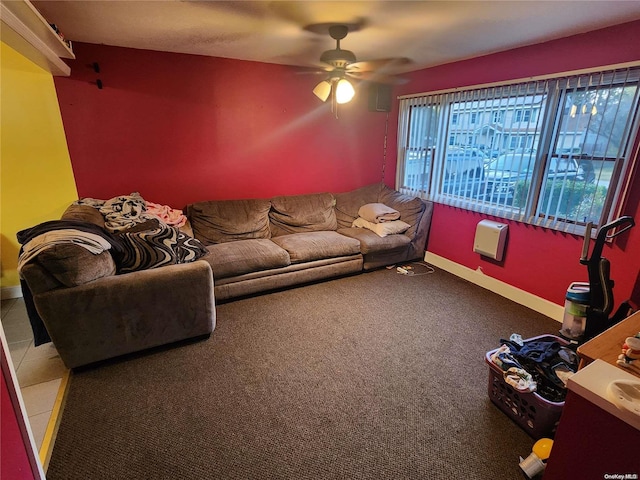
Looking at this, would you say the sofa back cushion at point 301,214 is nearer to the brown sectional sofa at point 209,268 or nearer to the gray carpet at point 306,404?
the brown sectional sofa at point 209,268

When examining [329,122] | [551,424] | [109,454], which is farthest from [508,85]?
[109,454]

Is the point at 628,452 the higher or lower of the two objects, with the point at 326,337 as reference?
higher

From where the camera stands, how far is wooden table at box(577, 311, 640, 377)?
1.09 meters

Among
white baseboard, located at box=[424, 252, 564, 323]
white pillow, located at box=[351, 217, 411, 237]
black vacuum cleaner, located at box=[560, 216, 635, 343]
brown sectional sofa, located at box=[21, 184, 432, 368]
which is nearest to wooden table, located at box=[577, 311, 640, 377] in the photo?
black vacuum cleaner, located at box=[560, 216, 635, 343]

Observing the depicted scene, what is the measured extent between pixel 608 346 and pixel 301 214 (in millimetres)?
2973

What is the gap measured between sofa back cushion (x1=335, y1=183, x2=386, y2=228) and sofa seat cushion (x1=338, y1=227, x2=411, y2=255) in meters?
0.33

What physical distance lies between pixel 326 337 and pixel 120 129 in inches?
105

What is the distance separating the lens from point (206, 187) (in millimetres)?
3527

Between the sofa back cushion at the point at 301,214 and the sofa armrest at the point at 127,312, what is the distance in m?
1.55

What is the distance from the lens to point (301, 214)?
376 cm

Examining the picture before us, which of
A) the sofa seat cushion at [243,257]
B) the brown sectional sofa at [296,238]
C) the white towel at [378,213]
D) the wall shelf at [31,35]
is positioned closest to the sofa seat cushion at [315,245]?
the brown sectional sofa at [296,238]

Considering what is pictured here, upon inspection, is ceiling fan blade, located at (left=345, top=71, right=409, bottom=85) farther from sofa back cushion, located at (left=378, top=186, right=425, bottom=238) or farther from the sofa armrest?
the sofa armrest

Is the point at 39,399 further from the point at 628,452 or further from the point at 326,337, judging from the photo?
the point at 628,452

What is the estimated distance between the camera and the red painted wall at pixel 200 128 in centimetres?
292
